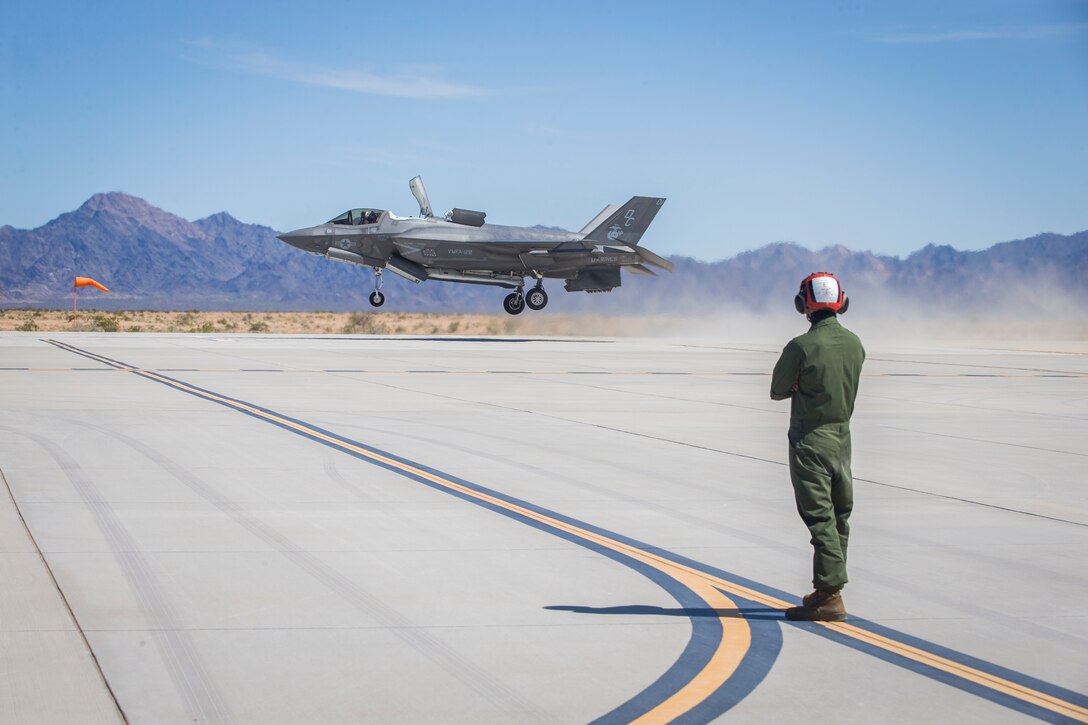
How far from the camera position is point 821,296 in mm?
7211

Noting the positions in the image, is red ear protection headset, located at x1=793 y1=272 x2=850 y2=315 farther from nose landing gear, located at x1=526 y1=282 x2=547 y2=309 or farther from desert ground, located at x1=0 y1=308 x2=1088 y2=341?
desert ground, located at x1=0 y1=308 x2=1088 y2=341

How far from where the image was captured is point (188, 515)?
30.0 ft

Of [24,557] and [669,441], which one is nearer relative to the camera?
[24,557]

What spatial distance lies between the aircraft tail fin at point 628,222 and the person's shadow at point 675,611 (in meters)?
44.5

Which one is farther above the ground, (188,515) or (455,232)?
(455,232)

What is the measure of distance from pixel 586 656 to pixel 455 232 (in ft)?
138

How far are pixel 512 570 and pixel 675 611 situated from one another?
1.30m

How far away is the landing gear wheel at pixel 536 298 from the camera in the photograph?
49875 millimetres

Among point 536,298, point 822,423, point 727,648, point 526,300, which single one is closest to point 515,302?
point 526,300

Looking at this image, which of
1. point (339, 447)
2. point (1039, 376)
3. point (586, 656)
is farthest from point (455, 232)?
point (586, 656)

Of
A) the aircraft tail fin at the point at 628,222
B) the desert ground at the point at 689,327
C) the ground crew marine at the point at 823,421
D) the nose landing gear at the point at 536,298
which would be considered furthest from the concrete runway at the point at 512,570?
the desert ground at the point at 689,327

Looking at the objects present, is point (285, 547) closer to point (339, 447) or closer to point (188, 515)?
point (188, 515)

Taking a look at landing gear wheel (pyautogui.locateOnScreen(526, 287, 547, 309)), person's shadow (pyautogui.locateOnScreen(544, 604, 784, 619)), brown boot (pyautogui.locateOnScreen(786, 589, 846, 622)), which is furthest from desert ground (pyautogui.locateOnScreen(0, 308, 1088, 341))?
brown boot (pyautogui.locateOnScreen(786, 589, 846, 622))

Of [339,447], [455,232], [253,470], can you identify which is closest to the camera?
[253,470]
